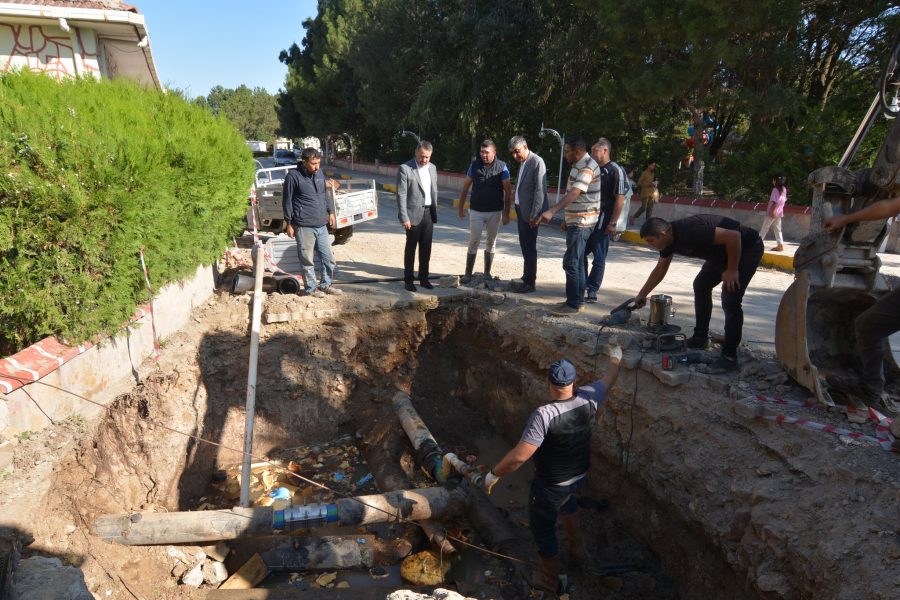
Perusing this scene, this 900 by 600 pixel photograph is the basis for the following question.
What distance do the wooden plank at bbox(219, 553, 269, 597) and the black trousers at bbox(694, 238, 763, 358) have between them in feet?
14.9

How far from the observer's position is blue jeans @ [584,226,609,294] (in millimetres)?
6676

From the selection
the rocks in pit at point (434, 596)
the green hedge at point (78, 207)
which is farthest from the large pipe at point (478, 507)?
the green hedge at point (78, 207)

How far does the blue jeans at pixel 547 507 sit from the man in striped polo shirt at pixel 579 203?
276 cm

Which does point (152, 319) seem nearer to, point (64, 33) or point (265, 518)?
point (265, 518)

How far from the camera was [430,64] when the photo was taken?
23.3 metres

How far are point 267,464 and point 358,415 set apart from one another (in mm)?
1253

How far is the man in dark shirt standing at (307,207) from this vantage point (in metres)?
6.55

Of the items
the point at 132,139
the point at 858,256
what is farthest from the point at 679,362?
the point at 132,139

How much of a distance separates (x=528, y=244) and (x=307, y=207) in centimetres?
282

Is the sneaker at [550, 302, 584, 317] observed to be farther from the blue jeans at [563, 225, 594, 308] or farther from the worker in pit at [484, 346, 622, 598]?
the worker in pit at [484, 346, 622, 598]

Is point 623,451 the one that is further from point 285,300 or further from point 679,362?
point 285,300

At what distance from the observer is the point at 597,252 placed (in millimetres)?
6766

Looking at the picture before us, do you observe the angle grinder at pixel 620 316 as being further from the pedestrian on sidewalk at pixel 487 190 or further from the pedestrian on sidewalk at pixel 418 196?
the pedestrian on sidewalk at pixel 418 196

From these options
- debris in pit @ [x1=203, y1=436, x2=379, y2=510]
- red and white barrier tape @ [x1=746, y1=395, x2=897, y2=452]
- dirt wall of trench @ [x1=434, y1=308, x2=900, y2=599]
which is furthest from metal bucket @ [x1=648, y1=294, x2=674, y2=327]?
debris in pit @ [x1=203, y1=436, x2=379, y2=510]
